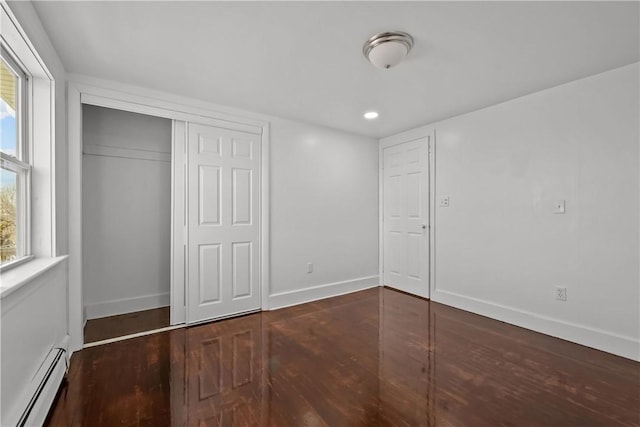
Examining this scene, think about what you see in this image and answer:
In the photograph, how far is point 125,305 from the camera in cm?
333

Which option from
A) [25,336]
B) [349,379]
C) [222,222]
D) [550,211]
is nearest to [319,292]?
[222,222]

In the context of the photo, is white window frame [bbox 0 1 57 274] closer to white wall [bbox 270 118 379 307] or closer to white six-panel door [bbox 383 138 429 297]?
white wall [bbox 270 118 379 307]

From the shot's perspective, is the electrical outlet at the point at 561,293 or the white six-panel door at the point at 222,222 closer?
the electrical outlet at the point at 561,293

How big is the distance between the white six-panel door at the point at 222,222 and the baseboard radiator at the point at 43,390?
3.61 feet

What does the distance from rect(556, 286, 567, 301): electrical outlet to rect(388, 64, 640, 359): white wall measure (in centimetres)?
4

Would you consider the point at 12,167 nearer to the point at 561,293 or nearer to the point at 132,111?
the point at 132,111

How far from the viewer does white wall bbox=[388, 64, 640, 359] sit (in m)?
2.37

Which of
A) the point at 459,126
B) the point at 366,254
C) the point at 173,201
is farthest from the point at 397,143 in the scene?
the point at 173,201

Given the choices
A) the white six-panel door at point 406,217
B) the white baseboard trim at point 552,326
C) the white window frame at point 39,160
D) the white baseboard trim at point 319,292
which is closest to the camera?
the white window frame at point 39,160

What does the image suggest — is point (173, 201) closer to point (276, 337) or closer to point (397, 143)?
point (276, 337)

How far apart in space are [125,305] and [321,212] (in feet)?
8.23

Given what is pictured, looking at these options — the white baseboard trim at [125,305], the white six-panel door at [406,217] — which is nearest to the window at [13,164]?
the white baseboard trim at [125,305]

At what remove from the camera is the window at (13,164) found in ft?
5.29

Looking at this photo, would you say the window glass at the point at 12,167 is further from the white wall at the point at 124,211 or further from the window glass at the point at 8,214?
the white wall at the point at 124,211
